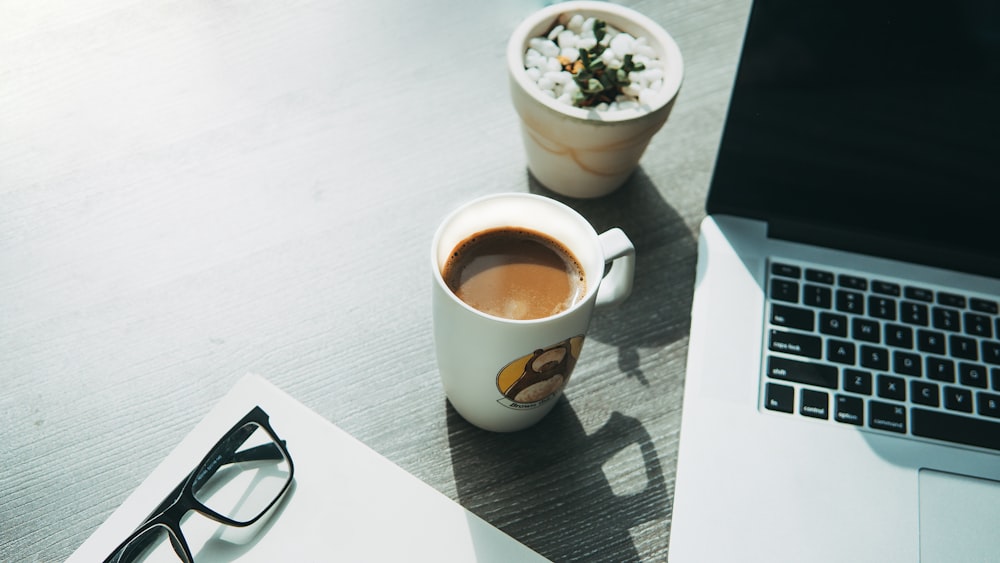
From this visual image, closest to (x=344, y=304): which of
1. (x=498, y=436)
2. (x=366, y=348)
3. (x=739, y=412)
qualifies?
(x=366, y=348)

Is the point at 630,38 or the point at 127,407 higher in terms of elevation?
the point at 630,38

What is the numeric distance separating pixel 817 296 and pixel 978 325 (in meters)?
0.12

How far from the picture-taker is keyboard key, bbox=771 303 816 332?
0.55m

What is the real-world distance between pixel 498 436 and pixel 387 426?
3.0 inches

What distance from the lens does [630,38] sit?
0.60 metres

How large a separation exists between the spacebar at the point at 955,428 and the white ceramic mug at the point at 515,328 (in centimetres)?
22

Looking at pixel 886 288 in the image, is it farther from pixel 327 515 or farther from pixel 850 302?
pixel 327 515

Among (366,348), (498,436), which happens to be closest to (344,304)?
(366,348)

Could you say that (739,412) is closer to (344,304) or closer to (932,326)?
(932,326)

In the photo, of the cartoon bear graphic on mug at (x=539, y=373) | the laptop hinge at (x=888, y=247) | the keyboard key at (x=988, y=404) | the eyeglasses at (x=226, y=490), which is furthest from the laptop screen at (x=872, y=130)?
the eyeglasses at (x=226, y=490)

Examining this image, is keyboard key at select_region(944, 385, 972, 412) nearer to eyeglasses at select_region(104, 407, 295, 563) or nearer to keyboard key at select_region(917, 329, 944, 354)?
keyboard key at select_region(917, 329, 944, 354)

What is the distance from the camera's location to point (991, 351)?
56cm

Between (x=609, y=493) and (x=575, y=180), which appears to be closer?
(x=609, y=493)

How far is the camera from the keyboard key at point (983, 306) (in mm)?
579
